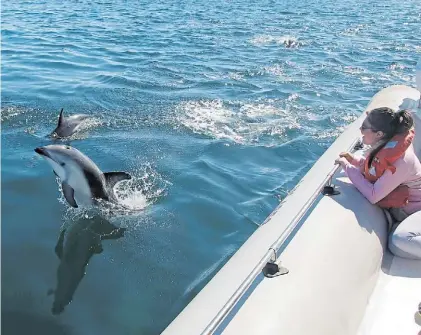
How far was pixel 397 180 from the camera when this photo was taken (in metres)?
4.64

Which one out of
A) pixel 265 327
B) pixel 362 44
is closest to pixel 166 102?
pixel 265 327

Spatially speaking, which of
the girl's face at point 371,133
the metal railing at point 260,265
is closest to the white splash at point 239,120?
the girl's face at point 371,133

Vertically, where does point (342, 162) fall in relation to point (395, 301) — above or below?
above

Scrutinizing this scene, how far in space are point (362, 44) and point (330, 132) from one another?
28.4 ft

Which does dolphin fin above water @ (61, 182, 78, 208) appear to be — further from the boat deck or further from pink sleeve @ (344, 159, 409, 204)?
the boat deck

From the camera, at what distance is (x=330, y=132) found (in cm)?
900

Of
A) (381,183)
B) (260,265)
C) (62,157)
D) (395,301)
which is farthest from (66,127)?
(395,301)

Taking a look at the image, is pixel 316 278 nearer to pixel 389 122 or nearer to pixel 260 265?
pixel 260 265

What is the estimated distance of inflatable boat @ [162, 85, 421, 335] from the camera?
3.24m

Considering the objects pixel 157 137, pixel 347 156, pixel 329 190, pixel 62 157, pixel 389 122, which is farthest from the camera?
pixel 157 137

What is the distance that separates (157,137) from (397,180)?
456 centimetres

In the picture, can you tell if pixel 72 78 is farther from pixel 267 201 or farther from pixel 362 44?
pixel 362 44

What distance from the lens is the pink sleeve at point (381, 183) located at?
15.1 ft

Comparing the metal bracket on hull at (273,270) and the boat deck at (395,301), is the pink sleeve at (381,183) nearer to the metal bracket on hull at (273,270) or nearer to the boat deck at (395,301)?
the boat deck at (395,301)
